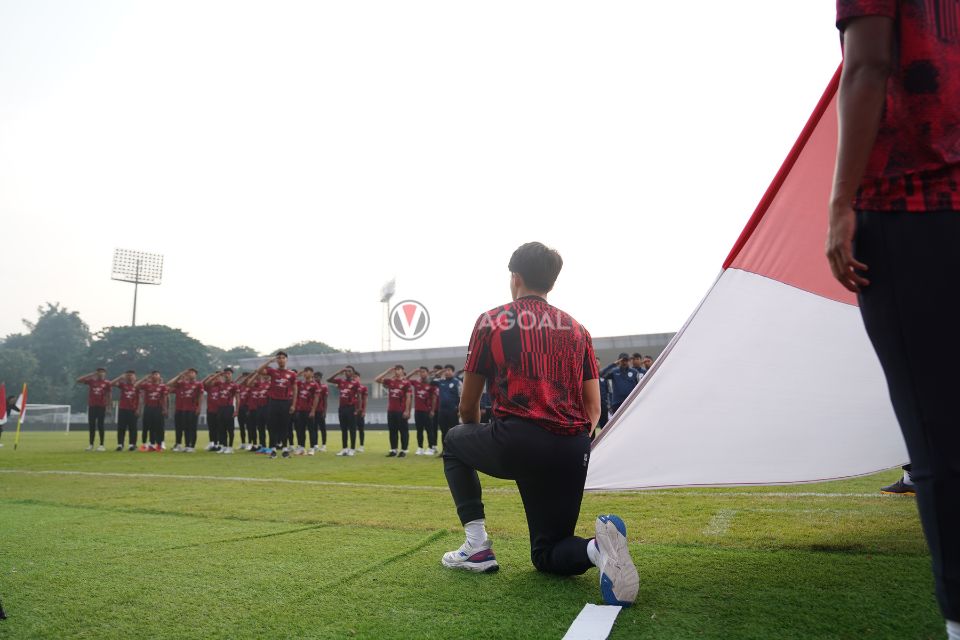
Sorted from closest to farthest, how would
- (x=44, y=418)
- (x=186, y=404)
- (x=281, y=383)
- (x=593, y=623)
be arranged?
(x=593, y=623) → (x=281, y=383) → (x=186, y=404) → (x=44, y=418)

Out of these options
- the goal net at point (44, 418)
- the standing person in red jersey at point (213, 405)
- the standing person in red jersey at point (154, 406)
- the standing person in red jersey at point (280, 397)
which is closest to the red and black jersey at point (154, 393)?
the standing person in red jersey at point (154, 406)

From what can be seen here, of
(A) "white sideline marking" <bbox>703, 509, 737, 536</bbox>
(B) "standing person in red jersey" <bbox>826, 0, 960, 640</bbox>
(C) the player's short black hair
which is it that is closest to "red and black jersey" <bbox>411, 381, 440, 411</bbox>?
(A) "white sideline marking" <bbox>703, 509, 737, 536</bbox>

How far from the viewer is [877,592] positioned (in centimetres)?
264

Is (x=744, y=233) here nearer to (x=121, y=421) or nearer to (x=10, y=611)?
(x=10, y=611)

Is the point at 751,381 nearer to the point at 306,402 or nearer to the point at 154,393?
the point at 306,402

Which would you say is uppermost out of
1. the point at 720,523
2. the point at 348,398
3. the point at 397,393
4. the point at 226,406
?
the point at 397,393

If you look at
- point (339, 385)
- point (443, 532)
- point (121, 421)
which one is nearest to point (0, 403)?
point (121, 421)

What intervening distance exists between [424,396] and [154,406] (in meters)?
6.73

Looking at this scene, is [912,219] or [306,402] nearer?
[912,219]

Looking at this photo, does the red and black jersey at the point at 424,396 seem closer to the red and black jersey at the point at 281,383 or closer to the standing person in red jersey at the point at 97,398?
the red and black jersey at the point at 281,383

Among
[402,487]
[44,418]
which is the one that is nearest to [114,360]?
[44,418]

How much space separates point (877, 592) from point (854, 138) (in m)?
2.04

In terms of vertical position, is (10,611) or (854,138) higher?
(854,138)

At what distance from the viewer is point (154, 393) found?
1630 cm
